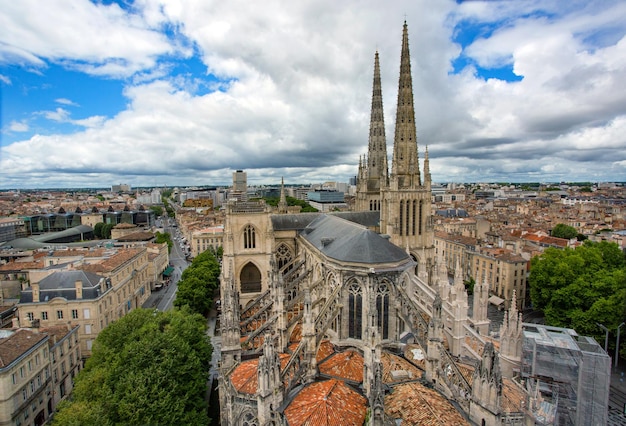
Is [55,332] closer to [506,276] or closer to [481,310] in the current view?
[481,310]

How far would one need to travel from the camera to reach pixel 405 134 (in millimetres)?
35969

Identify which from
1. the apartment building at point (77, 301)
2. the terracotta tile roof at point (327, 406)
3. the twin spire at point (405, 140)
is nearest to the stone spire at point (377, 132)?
the twin spire at point (405, 140)

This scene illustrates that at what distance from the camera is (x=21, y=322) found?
3272 centimetres

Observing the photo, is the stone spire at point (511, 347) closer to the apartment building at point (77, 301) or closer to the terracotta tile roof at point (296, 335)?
the terracotta tile roof at point (296, 335)

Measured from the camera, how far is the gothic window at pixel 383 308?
2091 cm

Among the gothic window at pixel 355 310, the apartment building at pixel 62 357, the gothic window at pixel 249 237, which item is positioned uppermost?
the gothic window at pixel 249 237

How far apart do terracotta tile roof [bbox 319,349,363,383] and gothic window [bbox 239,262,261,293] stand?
20.2m

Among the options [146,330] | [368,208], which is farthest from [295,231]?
[146,330]

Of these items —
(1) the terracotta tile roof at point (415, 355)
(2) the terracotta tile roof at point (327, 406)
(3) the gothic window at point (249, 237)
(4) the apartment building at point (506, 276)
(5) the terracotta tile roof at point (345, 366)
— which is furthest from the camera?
(4) the apartment building at point (506, 276)

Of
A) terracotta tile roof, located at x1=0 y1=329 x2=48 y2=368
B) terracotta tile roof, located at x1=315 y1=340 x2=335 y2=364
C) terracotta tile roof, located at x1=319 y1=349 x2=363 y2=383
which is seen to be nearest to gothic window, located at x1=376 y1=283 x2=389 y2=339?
terracotta tile roof, located at x1=319 y1=349 x2=363 y2=383

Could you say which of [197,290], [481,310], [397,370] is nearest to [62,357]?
[197,290]

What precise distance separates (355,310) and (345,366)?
336 centimetres

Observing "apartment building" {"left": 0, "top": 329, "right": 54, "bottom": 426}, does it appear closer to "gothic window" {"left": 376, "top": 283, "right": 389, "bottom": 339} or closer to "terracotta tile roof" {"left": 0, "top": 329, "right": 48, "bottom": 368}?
"terracotta tile roof" {"left": 0, "top": 329, "right": 48, "bottom": 368}

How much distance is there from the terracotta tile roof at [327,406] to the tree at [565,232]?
7651 centimetres
